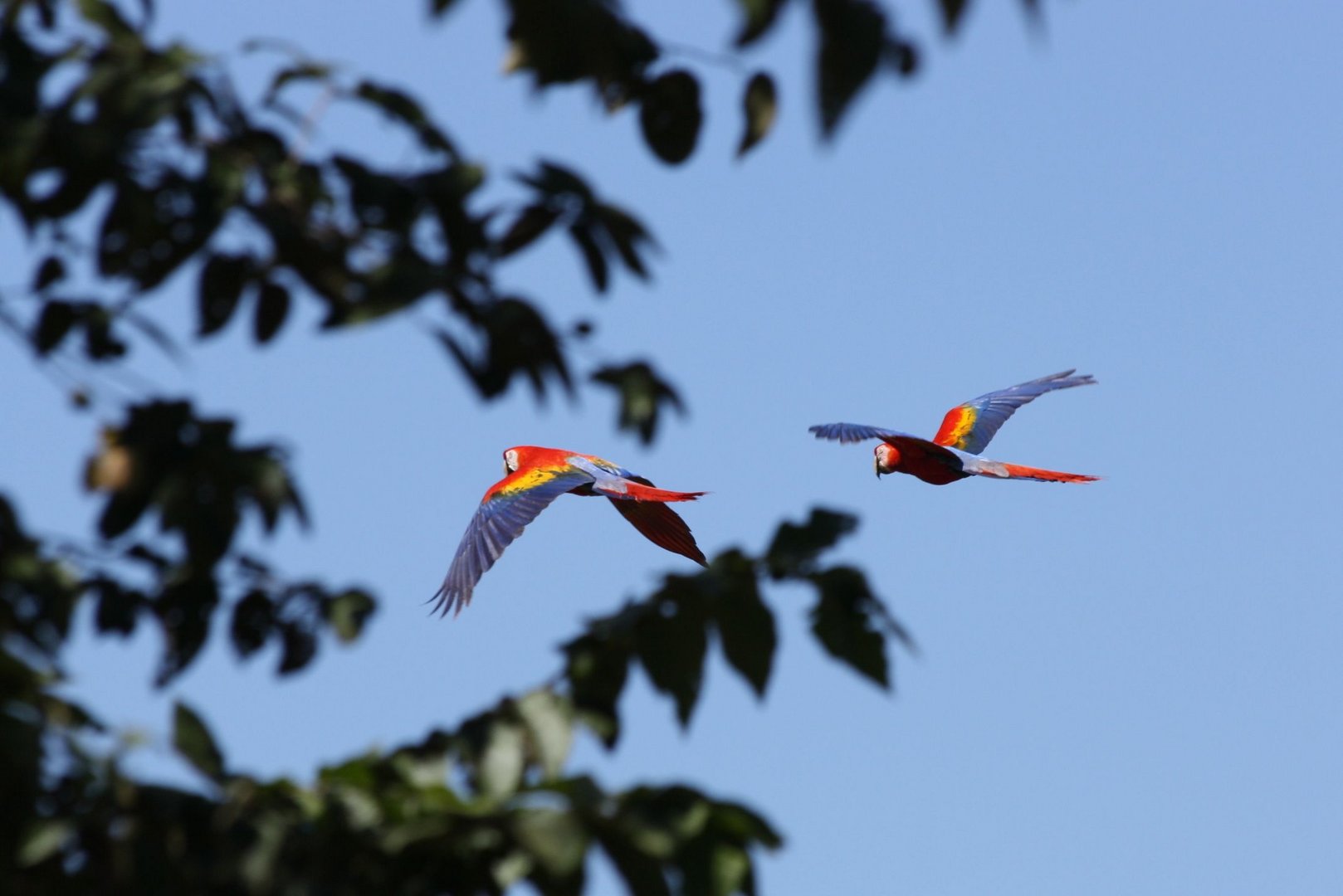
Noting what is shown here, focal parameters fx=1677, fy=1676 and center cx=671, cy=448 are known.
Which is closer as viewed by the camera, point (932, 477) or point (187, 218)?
point (187, 218)

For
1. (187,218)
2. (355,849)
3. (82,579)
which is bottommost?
(355,849)

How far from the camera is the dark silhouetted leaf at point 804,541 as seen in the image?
2.57m

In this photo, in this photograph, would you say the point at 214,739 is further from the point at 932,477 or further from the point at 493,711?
the point at 932,477

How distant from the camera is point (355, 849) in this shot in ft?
7.75

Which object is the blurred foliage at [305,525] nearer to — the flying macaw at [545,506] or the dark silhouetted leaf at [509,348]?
the dark silhouetted leaf at [509,348]

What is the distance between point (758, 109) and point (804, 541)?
0.66 m

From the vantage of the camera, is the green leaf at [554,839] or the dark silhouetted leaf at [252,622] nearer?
the green leaf at [554,839]

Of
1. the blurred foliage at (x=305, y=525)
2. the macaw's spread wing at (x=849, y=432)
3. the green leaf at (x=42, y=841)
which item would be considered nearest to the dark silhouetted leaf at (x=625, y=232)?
the blurred foliage at (x=305, y=525)

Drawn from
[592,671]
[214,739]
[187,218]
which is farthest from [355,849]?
[187,218]

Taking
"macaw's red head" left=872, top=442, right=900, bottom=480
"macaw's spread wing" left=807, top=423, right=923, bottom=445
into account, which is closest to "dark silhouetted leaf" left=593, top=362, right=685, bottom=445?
"macaw's spread wing" left=807, top=423, right=923, bottom=445

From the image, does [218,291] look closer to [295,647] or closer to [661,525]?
[295,647]

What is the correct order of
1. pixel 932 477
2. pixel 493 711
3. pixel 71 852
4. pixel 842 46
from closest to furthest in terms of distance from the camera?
1. pixel 842 46
2. pixel 71 852
3. pixel 493 711
4. pixel 932 477

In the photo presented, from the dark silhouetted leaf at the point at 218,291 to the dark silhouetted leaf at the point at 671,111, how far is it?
0.67 m

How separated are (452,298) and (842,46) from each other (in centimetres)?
79
